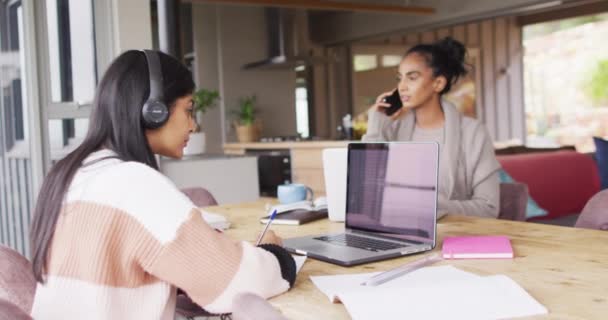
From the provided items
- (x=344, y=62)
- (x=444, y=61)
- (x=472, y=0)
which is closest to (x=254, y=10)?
(x=344, y=62)

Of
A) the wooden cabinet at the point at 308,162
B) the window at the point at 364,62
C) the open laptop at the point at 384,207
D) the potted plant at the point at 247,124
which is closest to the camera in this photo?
the open laptop at the point at 384,207

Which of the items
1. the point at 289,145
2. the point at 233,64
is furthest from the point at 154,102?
the point at 233,64

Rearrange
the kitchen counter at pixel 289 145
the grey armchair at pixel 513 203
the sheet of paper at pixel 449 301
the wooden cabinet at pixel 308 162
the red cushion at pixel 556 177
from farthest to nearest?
1. the wooden cabinet at pixel 308 162
2. the kitchen counter at pixel 289 145
3. the red cushion at pixel 556 177
4. the grey armchair at pixel 513 203
5. the sheet of paper at pixel 449 301

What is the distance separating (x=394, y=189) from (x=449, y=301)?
0.61 m

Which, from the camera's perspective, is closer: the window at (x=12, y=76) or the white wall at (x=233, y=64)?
the window at (x=12, y=76)

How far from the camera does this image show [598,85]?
9.30 meters

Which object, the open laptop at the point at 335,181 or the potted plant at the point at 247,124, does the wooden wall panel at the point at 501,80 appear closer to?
the potted plant at the point at 247,124

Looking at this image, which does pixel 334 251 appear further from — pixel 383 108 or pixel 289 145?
pixel 289 145

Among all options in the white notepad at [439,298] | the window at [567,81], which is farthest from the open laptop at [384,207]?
the window at [567,81]

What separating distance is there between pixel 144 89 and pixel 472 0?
5.98 m

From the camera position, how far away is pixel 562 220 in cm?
496

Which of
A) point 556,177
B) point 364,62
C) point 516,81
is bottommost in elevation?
point 556,177

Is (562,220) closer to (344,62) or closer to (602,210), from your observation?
(602,210)

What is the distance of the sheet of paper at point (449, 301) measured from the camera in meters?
0.93
